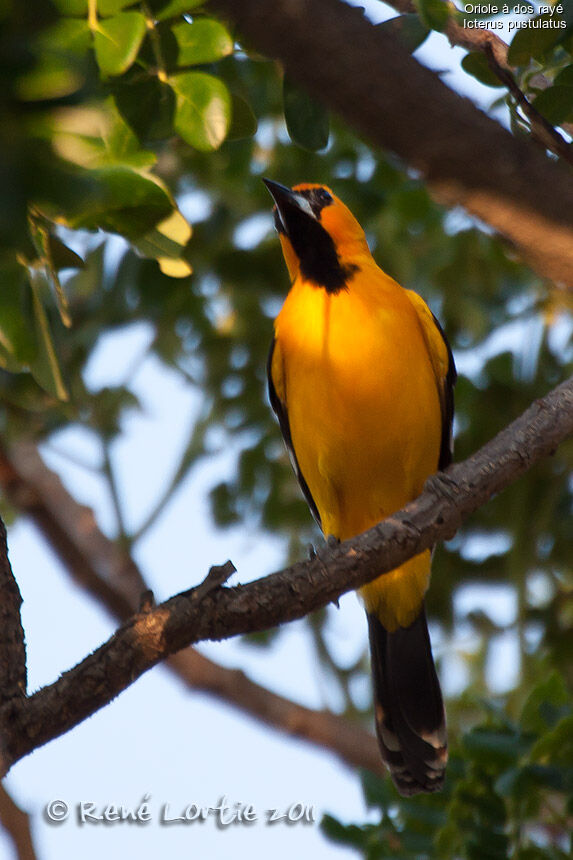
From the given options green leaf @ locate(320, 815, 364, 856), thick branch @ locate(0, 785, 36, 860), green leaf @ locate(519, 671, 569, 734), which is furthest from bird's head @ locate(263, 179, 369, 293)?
thick branch @ locate(0, 785, 36, 860)

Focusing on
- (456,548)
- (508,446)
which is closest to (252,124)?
(508,446)

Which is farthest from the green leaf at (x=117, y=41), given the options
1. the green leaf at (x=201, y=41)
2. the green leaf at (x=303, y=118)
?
the green leaf at (x=303, y=118)

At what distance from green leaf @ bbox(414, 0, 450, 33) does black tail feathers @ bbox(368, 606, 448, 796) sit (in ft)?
10.1

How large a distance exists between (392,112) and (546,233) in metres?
0.19

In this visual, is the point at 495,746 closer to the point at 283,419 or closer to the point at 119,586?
the point at 283,419

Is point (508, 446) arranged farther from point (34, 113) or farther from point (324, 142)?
point (34, 113)

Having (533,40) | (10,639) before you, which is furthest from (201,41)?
(10,639)

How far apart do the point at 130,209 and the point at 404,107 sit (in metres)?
1.34

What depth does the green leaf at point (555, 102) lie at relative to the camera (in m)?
2.33

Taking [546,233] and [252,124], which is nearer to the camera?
[546,233]

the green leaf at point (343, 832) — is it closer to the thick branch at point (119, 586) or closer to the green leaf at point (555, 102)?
the thick branch at point (119, 586)

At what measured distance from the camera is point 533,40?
221cm

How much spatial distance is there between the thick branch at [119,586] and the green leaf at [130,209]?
3.30 meters

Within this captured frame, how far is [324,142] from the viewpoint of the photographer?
2.61 m
